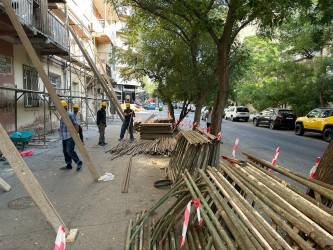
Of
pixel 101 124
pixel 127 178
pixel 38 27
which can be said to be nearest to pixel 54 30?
pixel 38 27

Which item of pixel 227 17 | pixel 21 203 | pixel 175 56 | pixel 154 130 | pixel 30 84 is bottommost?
pixel 21 203

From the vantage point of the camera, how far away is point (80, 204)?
175 inches

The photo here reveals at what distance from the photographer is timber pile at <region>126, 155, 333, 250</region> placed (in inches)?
64.2

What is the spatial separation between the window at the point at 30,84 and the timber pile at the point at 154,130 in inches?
210

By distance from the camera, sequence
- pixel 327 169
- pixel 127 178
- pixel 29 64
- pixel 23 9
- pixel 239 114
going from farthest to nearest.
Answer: pixel 239 114 → pixel 29 64 → pixel 23 9 → pixel 127 178 → pixel 327 169

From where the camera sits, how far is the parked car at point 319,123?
512 inches

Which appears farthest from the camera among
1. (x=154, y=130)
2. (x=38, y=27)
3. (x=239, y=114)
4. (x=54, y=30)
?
(x=239, y=114)

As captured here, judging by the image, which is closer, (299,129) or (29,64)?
(29,64)

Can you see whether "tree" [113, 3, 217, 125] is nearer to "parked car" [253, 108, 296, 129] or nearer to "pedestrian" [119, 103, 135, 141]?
"pedestrian" [119, 103, 135, 141]

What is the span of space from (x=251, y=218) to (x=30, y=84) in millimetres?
12221

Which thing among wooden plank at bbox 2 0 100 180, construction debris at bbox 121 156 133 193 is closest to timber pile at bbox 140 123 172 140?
construction debris at bbox 121 156 133 193

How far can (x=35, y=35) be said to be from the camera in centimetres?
998

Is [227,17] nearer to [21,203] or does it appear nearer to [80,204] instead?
[80,204]

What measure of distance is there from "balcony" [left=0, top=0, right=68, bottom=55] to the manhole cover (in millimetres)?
5876
